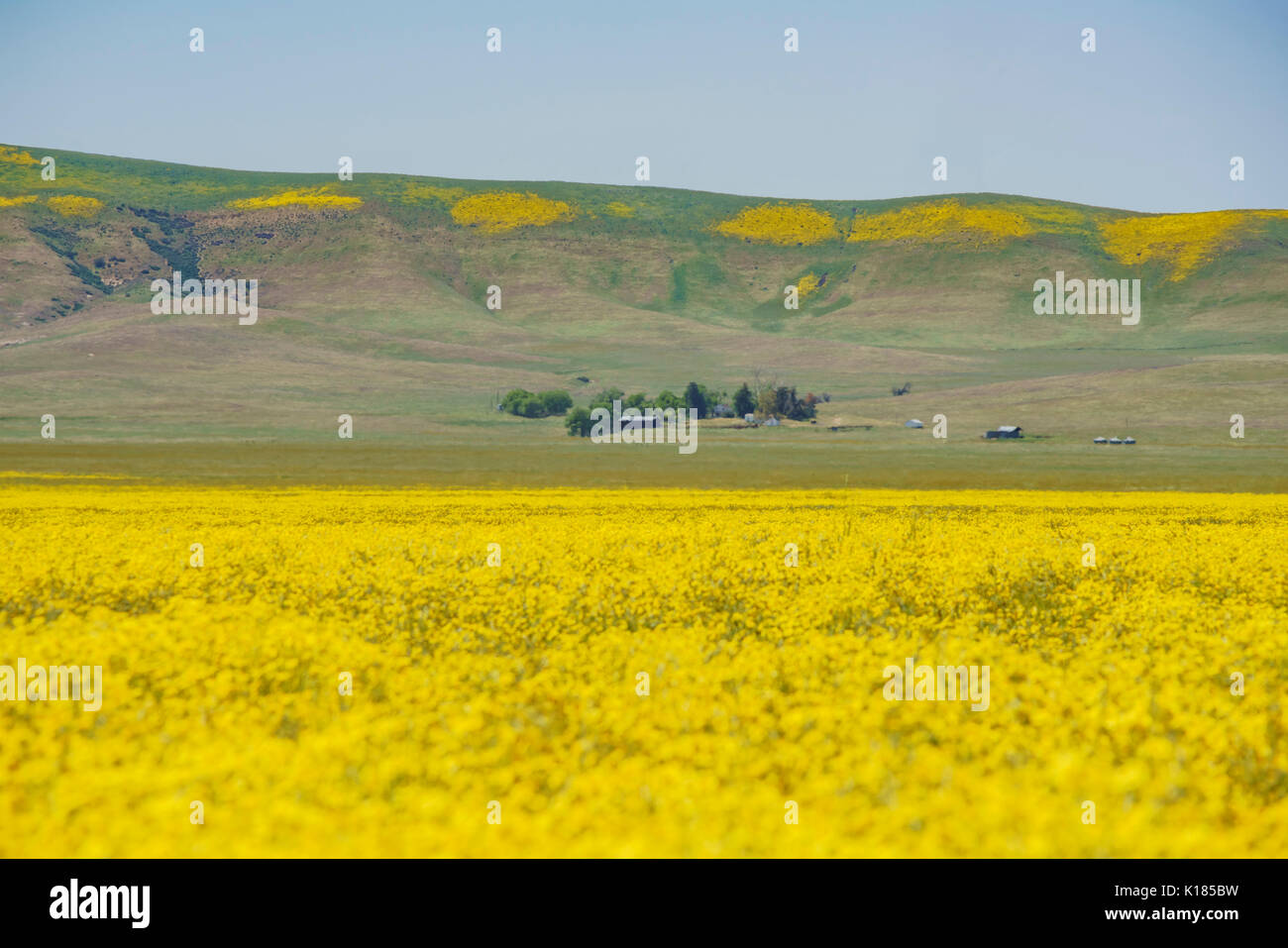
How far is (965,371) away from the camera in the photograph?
194 m

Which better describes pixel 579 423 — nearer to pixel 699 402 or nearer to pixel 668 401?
pixel 668 401

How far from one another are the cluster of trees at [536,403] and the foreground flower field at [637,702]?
12846 cm

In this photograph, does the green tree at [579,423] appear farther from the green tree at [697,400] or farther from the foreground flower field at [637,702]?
the foreground flower field at [637,702]

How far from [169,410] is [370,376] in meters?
42.5

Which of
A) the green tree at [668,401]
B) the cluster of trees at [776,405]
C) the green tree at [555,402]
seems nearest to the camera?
the cluster of trees at [776,405]

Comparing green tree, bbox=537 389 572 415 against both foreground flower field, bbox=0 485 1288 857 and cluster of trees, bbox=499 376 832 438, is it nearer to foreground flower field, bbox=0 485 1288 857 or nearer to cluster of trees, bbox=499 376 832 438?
cluster of trees, bbox=499 376 832 438

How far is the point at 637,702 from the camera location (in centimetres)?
982

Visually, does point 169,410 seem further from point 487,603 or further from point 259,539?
point 487,603

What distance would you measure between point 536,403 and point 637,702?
14255 centimetres

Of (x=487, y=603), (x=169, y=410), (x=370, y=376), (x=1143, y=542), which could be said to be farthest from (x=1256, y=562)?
(x=370, y=376)

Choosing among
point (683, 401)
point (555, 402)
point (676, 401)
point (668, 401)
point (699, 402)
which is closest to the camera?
point (676, 401)

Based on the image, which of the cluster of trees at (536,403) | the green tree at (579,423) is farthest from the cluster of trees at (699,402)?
the green tree at (579,423)

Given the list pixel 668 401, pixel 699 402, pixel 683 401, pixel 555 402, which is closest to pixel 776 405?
pixel 699 402

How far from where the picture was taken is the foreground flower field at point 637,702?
6969 millimetres
